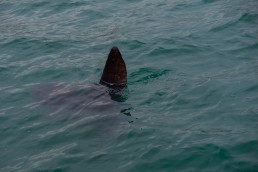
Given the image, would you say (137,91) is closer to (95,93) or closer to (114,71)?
(114,71)

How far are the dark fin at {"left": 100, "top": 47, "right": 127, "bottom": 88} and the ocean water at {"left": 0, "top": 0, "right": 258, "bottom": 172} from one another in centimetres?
27

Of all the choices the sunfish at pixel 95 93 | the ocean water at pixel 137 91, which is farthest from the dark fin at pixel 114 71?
the ocean water at pixel 137 91

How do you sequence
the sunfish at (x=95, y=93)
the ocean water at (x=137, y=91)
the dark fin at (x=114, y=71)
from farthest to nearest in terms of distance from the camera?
the dark fin at (x=114, y=71) → the sunfish at (x=95, y=93) → the ocean water at (x=137, y=91)

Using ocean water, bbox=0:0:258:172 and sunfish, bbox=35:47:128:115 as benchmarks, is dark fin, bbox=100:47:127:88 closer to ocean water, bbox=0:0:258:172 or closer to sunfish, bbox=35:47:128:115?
sunfish, bbox=35:47:128:115

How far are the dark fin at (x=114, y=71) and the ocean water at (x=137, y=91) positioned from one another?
10.8 inches

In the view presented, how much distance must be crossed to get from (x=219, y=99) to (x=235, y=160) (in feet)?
7.17

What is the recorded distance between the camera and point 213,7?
46.1ft

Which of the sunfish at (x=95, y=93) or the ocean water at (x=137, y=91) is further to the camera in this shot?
the sunfish at (x=95, y=93)

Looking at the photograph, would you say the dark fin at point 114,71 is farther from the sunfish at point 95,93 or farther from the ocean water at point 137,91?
the ocean water at point 137,91

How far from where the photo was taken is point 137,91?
8875mm

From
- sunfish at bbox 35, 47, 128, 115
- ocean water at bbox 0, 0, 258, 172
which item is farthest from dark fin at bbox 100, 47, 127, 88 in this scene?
ocean water at bbox 0, 0, 258, 172

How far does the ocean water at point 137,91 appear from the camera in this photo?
22.2 ft

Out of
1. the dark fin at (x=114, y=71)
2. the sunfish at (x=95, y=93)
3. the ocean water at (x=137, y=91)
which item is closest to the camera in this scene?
the ocean water at (x=137, y=91)

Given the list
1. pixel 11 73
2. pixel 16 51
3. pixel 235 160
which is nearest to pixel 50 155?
pixel 235 160
